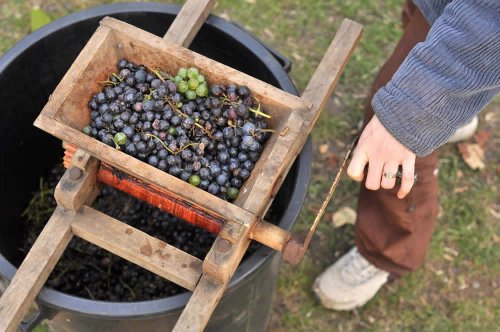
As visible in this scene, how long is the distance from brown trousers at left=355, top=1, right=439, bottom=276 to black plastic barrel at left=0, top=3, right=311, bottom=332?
481mm

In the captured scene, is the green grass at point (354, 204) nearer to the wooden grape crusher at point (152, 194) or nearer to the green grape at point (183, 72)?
the wooden grape crusher at point (152, 194)

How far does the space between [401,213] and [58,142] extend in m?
1.52

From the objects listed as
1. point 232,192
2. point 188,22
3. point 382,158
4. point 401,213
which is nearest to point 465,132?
point 401,213

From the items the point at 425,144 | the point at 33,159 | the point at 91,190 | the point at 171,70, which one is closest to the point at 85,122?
the point at 91,190

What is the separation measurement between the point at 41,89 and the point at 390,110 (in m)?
1.35

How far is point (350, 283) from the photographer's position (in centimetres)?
278

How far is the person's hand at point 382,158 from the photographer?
5.57 ft

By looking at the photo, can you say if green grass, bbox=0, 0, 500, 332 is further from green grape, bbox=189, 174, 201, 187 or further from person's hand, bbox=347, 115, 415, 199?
green grape, bbox=189, 174, 201, 187

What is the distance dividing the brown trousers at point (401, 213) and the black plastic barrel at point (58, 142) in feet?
1.58

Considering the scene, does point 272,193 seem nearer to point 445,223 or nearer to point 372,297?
point 372,297

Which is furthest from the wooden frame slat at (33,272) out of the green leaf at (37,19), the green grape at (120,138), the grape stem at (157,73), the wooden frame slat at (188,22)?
the green leaf at (37,19)

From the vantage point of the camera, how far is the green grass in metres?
2.88

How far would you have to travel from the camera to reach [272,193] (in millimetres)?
1685

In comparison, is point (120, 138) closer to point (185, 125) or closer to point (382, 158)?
point (185, 125)
